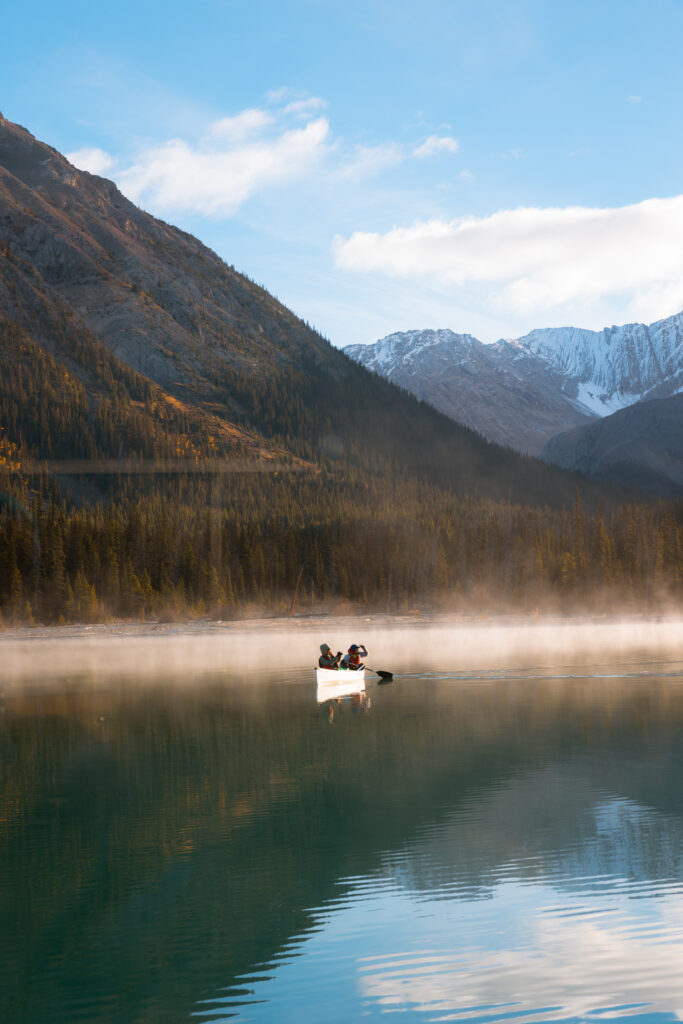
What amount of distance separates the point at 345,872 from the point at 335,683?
119ft

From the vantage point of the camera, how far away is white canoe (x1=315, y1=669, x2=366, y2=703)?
6044cm

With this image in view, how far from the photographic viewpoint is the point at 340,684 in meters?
60.9

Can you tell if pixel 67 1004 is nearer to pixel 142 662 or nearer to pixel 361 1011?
pixel 361 1011

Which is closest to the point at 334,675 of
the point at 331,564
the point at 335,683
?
the point at 335,683

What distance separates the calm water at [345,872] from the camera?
1750 centimetres

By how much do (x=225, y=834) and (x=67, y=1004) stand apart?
1083 centimetres

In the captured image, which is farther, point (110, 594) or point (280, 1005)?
point (110, 594)

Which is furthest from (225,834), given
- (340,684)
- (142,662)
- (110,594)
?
(110,594)

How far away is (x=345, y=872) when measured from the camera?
24609 millimetres

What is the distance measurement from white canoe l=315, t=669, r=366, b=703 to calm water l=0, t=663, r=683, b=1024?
1208 cm

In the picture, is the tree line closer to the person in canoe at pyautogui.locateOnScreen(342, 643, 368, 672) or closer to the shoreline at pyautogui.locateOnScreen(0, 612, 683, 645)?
the shoreline at pyautogui.locateOnScreen(0, 612, 683, 645)

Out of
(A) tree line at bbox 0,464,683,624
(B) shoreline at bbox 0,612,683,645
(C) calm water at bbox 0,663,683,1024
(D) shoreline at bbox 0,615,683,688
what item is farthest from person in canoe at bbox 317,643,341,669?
(A) tree line at bbox 0,464,683,624

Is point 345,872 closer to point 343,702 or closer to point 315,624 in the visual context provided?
point 343,702

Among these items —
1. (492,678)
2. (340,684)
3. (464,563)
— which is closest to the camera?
(340,684)
